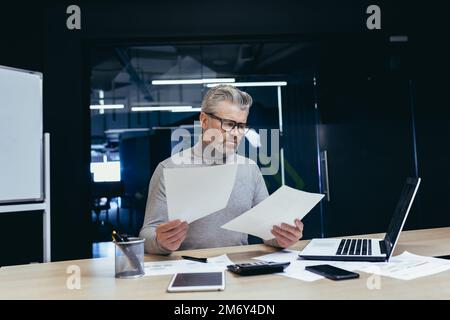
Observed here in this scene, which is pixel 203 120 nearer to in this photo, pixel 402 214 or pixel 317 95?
pixel 402 214

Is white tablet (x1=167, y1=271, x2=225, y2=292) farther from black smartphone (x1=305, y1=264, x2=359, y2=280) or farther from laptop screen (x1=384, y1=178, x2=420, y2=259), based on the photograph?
laptop screen (x1=384, y1=178, x2=420, y2=259)

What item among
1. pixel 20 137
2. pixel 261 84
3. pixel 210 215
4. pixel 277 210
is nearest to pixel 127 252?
pixel 277 210

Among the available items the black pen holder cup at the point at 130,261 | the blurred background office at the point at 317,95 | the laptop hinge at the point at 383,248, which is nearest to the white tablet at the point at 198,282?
the black pen holder cup at the point at 130,261

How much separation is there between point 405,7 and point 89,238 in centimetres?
320

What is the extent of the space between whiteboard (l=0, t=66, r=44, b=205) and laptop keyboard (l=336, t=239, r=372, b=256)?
1861 millimetres

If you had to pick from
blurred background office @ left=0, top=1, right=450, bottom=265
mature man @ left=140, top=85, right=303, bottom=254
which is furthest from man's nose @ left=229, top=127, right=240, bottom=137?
blurred background office @ left=0, top=1, right=450, bottom=265

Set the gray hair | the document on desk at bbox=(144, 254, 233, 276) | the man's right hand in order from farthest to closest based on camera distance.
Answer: the gray hair → the man's right hand → the document on desk at bbox=(144, 254, 233, 276)

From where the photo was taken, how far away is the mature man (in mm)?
1600

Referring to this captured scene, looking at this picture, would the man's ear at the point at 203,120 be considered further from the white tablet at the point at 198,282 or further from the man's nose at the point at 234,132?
the white tablet at the point at 198,282

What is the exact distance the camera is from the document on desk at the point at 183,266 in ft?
3.77

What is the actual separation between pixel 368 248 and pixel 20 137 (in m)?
2.03

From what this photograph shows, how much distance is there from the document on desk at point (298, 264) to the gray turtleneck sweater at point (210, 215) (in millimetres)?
145

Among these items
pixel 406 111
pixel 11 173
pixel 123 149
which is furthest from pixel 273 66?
pixel 11 173

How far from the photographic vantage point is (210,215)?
1.74 meters
